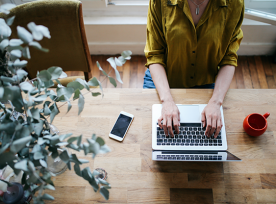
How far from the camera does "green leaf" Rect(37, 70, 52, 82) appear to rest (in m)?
0.56

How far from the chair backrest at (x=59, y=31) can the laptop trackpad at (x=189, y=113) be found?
680mm

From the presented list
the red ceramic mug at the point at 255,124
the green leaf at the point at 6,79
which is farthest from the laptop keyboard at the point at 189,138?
the green leaf at the point at 6,79

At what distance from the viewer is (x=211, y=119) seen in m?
0.95

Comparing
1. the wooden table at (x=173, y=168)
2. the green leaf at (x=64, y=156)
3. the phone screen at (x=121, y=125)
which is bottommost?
the wooden table at (x=173, y=168)

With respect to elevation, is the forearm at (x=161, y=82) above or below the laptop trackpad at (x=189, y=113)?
above

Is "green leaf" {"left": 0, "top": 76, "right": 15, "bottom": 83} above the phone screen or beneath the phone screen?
above

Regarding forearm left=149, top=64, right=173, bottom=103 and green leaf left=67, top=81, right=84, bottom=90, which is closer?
green leaf left=67, top=81, right=84, bottom=90

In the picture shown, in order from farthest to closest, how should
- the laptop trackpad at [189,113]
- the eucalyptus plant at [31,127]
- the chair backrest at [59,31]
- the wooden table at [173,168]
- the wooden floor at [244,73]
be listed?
the wooden floor at [244,73] < the chair backrest at [59,31] < the laptop trackpad at [189,113] < the wooden table at [173,168] < the eucalyptus plant at [31,127]

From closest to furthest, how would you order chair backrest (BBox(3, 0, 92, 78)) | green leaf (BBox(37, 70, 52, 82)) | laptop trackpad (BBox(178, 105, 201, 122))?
green leaf (BBox(37, 70, 52, 82)), laptop trackpad (BBox(178, 105, 201, 122)), chair backrest (BBox(3, 0, 92, 78))

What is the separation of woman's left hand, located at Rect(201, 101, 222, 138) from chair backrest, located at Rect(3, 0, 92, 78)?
0.78 meters

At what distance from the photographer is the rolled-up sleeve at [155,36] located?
3.50 ft

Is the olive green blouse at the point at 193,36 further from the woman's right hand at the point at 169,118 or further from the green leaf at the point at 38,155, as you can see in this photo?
the green leaf at the point at 38,155

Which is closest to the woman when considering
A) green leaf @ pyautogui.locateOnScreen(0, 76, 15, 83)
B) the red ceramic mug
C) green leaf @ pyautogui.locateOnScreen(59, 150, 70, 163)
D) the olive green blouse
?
the olive green blouse

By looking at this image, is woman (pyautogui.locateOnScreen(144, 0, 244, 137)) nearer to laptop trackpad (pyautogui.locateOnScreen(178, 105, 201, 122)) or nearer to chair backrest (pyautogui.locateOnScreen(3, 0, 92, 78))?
laptop trackpad (pyautogui.locateOnScreen(178, 105, 201, 122))
